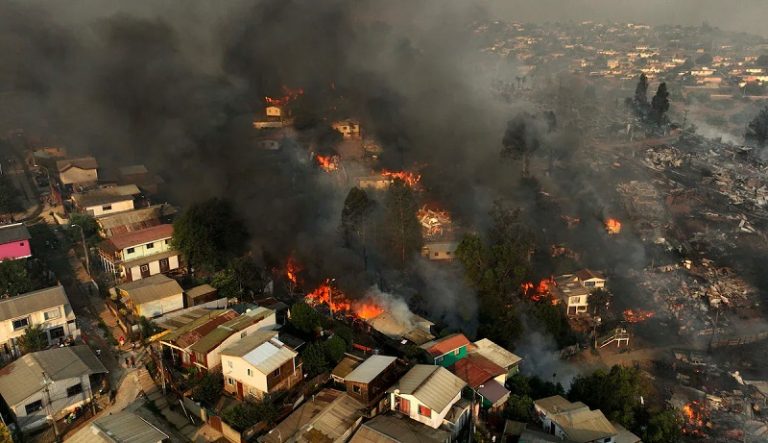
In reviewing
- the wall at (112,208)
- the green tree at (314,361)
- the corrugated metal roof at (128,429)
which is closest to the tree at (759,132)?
Answer: the green tree at (314,361)

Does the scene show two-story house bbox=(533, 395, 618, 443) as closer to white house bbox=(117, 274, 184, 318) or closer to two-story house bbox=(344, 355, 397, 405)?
two-story house bbox=(344, 355, 397, 405)

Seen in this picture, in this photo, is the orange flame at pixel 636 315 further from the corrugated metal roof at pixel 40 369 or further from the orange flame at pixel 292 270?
the corrugated metal roof at pixel 40 369

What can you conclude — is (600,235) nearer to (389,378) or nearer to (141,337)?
(389,378)

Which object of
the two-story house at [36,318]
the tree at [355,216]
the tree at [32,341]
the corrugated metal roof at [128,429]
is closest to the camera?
the corrugated metal roof at [128,429]

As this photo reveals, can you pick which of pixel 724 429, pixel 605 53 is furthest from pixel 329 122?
pixel 605 53

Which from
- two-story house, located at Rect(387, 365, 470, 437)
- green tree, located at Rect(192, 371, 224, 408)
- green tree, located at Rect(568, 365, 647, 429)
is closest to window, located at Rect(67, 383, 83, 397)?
green tree, located at Rect(192, 371, 224, 408)

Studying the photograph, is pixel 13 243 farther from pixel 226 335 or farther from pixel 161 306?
pixel 226 335
